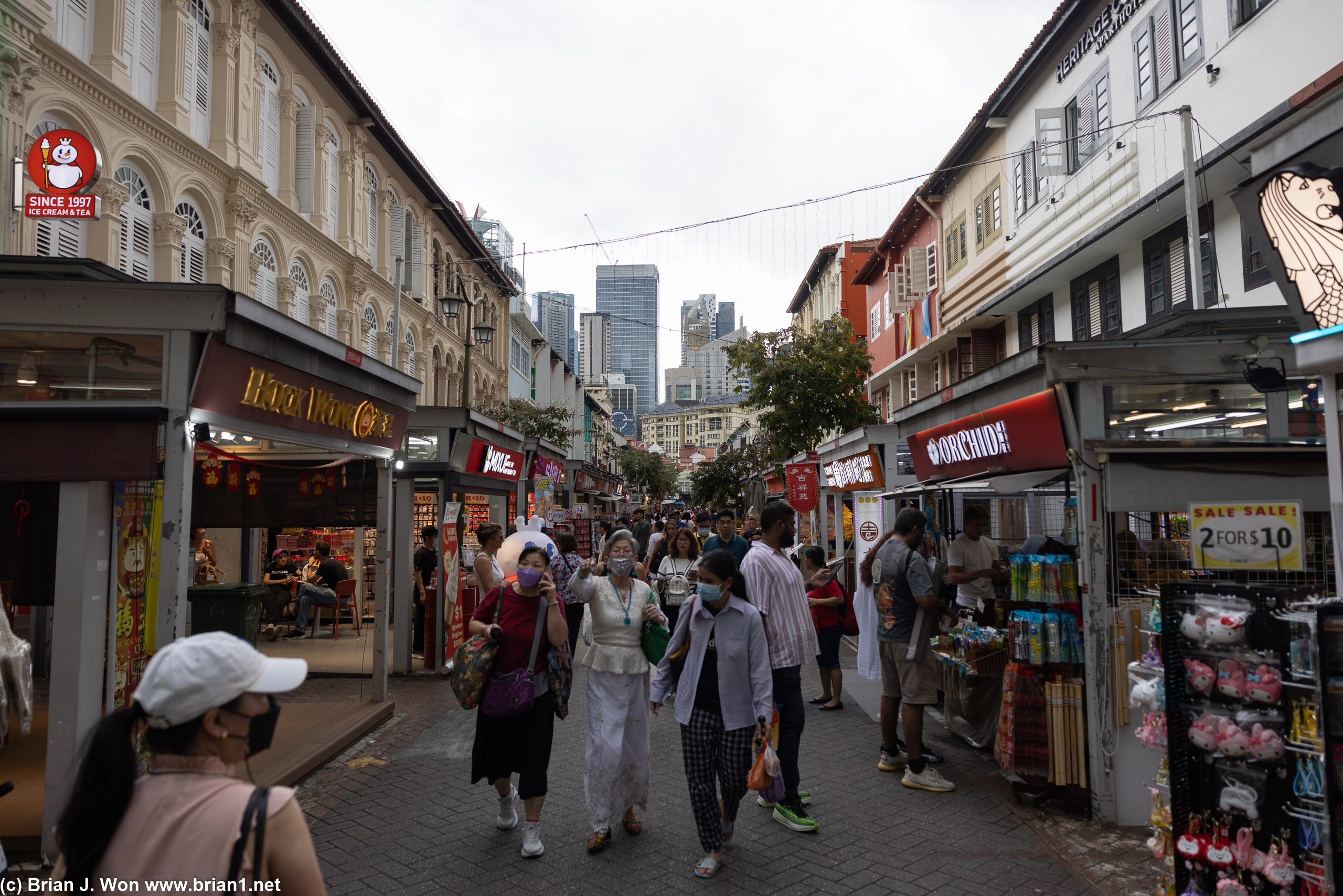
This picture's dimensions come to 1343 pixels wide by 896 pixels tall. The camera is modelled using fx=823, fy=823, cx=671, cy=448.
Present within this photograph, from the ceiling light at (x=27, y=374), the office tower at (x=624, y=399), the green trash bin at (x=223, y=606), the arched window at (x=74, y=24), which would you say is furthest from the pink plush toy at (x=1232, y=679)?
the office tower at (x=624, y=399)

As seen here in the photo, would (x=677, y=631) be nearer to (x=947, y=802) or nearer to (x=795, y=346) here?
(x=947, y=802)

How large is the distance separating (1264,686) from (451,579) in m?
8.71

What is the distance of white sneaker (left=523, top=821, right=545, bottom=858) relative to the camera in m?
4.81

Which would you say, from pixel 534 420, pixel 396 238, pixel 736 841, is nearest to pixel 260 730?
pixel 736 841

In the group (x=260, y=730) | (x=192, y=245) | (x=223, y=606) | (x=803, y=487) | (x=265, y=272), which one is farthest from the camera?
(x=265, y=272)

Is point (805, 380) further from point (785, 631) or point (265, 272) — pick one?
point (785, 631)

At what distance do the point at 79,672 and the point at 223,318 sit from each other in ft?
7.38

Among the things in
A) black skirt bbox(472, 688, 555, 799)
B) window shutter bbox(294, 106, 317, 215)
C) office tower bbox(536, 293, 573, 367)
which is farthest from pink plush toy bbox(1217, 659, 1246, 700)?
office tower bbox(536, 293, 573, 367)

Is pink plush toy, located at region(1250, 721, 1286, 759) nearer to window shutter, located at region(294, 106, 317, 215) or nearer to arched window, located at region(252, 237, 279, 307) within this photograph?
arched window, located at region(252, 237, 279, 307)

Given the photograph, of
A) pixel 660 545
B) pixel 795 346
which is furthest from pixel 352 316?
pixel 660 545

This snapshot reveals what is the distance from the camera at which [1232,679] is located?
11.8 feet

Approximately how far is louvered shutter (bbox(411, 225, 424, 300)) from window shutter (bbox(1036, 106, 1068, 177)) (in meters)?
17.6

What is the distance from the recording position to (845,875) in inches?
181

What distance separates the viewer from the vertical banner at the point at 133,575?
5062 millimetres
